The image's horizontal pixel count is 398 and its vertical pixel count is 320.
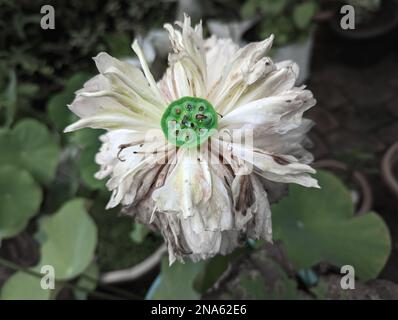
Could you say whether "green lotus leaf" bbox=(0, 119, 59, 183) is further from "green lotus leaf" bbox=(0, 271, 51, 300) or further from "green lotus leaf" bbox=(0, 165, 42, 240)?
"green lotus leaf" bbox=(0, 271, 51, 300)

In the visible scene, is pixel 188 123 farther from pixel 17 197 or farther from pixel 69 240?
pixel 17 197

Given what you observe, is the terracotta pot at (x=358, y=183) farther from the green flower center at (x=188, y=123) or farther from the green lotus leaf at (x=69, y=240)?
the green flower center at (x=188, y=123)

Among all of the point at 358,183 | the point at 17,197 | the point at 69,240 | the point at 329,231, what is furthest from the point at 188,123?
the point at 358,183

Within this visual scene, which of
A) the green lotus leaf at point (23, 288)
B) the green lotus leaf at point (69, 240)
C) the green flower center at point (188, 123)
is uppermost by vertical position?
the green flower center at point (188, 123)

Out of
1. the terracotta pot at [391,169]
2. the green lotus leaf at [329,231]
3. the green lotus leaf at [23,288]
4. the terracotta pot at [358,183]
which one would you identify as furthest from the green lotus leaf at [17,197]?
the terracotta pot at [391,169]

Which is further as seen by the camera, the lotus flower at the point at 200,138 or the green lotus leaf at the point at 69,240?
the green lotus leaf at the point at 69,240
